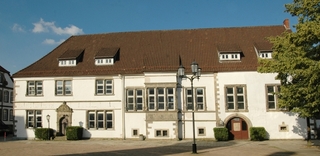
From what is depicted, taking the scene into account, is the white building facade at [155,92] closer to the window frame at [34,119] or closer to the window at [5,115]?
the window frame at [34,119]

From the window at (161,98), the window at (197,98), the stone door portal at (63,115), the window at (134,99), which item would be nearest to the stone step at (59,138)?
the stone door portal at (63,115)

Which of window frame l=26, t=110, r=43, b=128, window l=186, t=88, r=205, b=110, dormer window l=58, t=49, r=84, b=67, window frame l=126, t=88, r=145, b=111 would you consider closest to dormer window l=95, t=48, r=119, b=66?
dormer window l=58, t=49, r=84, b=67

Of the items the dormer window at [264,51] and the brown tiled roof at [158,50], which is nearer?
the dormer window at [264,51]

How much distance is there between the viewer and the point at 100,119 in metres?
30.1

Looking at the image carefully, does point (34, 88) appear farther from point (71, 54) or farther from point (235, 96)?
point (235, 96)

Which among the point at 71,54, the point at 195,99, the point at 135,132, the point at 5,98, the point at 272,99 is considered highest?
the point at 71,54

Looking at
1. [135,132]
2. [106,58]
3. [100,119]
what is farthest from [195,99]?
[106,58]

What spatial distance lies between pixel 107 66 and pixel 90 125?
5.97 metres

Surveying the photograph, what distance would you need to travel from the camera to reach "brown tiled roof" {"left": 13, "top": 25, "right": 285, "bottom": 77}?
2958cm

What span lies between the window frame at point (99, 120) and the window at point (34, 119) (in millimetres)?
5093

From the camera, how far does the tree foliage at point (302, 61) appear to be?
1861 centimetres

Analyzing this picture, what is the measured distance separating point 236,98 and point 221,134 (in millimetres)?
3812

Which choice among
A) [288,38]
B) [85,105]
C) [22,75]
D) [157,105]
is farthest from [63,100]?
[288,38]

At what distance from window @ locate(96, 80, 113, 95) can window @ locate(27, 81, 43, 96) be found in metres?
5.93
